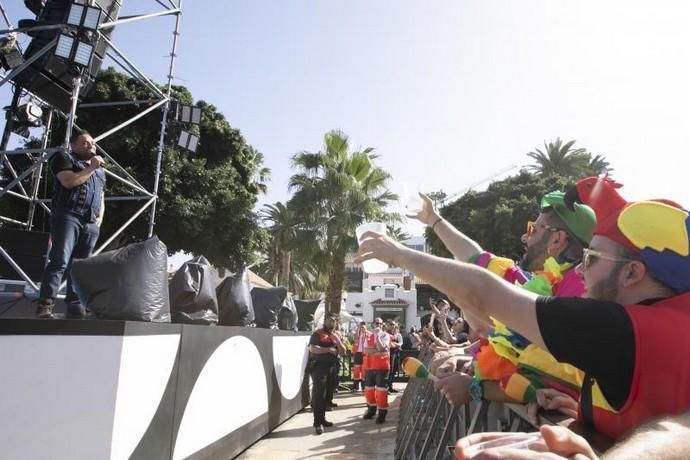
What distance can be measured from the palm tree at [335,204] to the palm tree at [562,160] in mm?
18633

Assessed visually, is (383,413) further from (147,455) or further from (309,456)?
(147,455)

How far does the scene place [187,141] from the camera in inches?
388

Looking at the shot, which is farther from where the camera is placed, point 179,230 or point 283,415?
point 179,230

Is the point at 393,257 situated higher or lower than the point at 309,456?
higher

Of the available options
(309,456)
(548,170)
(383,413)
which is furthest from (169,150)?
(548,170)

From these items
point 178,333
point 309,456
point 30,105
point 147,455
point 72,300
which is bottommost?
point 309,456

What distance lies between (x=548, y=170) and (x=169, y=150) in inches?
1040

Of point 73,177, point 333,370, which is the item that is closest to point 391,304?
point 333,370

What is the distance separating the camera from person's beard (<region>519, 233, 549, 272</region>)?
2697 mm

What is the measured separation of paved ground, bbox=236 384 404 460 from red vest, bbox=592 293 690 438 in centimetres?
529

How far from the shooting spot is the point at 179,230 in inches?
596

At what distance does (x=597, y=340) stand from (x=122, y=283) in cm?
303

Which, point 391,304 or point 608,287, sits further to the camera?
point 391,304

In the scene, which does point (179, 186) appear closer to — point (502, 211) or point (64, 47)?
point (64, 47)
